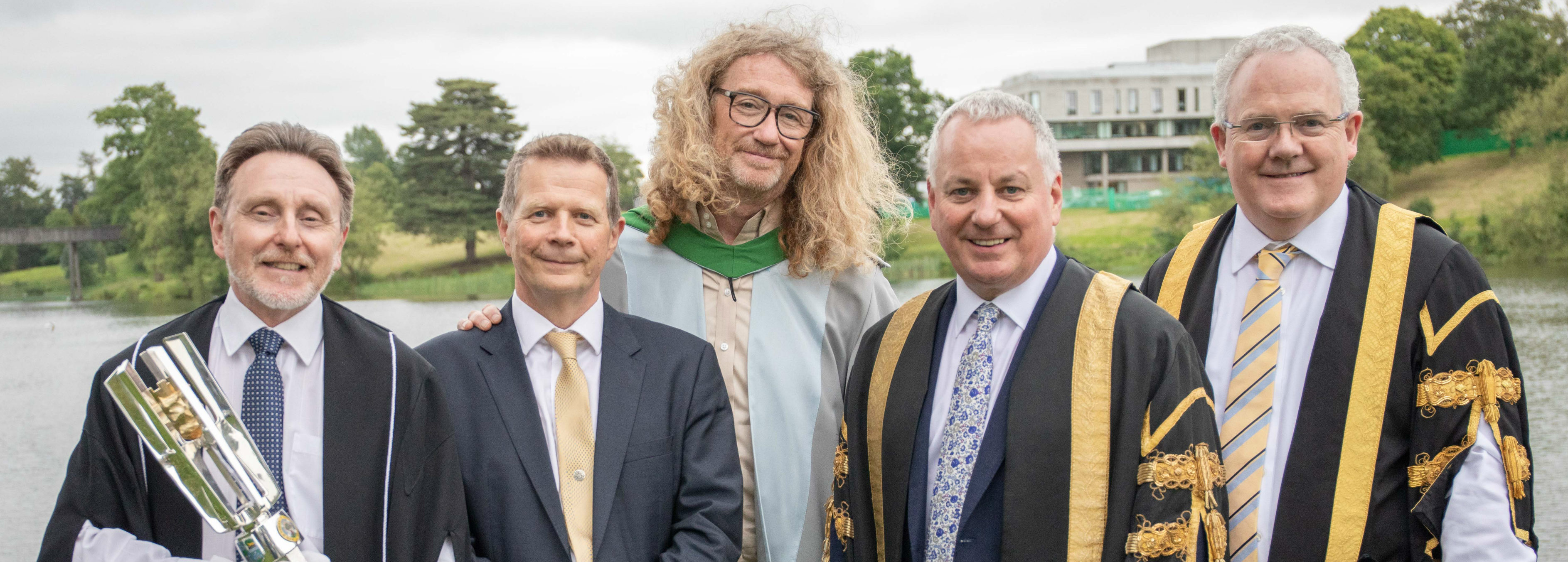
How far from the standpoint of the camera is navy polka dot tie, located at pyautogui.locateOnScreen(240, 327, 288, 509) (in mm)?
2688

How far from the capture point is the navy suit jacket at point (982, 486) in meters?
2.79

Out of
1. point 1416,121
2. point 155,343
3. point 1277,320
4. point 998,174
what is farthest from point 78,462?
point 1416,121

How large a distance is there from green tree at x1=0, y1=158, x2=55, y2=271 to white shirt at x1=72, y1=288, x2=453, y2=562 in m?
70.2

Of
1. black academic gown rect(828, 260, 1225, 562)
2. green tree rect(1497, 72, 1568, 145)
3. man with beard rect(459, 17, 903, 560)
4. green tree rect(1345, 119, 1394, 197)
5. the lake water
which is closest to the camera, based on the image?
black academic gown rect(828, 260, 1225, 562)

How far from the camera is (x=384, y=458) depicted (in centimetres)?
282

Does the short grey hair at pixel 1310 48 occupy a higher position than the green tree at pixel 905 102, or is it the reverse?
the green tree at pixel 905 102

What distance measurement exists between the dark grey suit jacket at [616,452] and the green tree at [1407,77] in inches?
2036

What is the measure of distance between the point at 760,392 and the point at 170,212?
152 feet

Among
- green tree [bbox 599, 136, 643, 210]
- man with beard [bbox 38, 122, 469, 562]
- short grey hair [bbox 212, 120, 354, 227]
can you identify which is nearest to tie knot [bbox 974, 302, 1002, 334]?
man with beard [bbox 38, 122, 469, 562]

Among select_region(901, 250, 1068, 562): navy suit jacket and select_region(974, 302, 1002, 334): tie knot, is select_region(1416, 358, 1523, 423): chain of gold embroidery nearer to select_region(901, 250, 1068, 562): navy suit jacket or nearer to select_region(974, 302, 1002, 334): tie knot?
select_region(901, 250, 1068, 562): navy suit jacket

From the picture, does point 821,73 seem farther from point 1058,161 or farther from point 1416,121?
point 1416,121

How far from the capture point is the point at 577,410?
3143 mm

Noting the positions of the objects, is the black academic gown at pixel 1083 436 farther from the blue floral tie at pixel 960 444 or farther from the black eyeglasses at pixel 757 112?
the black eyeglasses at pixel 757 112

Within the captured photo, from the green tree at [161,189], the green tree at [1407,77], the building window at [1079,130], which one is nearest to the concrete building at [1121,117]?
the building window at [1079,130]
